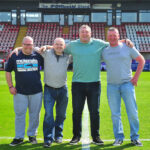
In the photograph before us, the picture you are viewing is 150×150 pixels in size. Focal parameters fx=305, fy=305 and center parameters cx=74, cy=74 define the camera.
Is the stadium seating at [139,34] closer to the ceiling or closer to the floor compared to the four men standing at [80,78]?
closer to the ceiling

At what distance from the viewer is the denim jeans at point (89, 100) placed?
17.8 feet

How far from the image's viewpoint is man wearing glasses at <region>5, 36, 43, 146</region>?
5418 mm

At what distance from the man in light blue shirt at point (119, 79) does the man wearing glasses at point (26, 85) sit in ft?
4.19

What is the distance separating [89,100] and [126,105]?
67 centimetres

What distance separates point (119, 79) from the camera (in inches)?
212

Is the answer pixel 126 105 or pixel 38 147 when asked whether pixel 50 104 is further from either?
pixel 126 105

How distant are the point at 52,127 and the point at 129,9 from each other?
37249 millimetres

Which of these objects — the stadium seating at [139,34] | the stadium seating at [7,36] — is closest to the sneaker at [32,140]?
the stadium seating at [7,36]

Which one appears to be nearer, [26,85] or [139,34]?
[26,85]

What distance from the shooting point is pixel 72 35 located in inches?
1565

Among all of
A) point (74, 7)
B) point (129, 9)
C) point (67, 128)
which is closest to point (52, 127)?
point (67, 128)

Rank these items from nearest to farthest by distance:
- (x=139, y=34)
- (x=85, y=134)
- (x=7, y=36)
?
(x=85, y=134) < (x=7, y=36) < (x=139, y=34)

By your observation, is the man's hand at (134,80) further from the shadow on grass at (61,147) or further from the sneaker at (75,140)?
the sneaker at (75,140)

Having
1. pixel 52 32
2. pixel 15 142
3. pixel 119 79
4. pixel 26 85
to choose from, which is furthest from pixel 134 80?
pixel 52 32
